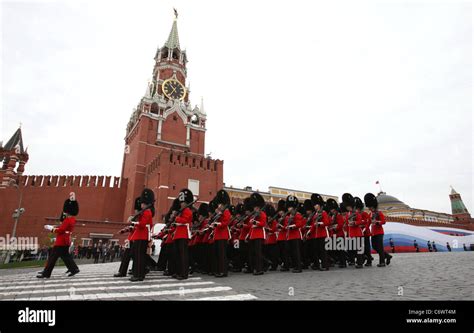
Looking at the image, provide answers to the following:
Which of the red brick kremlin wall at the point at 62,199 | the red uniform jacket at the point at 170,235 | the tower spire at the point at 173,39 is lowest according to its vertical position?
the red uniform jacket at the point at 170,235

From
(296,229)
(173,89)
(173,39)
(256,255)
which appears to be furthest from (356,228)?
(173,39)

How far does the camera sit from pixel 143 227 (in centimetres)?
720

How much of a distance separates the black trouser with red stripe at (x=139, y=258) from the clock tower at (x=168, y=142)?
24.7 metres

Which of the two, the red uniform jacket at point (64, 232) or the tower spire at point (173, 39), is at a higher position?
the tower spire at point (173, 39)

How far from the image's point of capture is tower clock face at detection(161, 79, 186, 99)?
4837 cm

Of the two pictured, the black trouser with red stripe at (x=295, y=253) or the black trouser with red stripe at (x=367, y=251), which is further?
the black trouser with red stripe at (x=367, y=251)

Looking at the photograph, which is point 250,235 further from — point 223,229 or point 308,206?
point 308,206

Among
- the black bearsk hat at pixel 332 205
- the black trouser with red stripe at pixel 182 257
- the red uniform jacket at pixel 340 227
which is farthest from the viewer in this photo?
the black bearsk hat at pixel 332 205

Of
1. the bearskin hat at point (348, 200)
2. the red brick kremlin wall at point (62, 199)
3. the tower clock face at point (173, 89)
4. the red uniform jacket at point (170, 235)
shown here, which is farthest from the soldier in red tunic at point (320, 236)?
the tower clock face at point (173, 89)

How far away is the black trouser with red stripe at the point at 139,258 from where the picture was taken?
6840 mm

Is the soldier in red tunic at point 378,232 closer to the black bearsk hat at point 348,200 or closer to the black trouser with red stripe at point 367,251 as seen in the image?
→ the black trouser with red stripe at point 367,251

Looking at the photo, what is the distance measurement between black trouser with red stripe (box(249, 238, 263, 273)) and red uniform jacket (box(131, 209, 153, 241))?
314 cm

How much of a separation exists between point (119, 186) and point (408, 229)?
127ft
